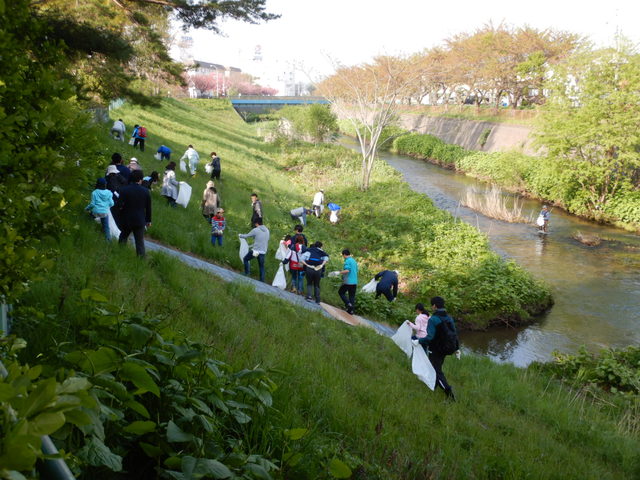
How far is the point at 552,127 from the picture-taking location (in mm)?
28125

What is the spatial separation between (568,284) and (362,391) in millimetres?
13757

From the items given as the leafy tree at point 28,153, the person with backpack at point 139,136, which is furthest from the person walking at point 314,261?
the person with backpack at point 139,136

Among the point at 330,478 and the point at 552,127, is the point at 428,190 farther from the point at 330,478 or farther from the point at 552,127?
the point at 330,478

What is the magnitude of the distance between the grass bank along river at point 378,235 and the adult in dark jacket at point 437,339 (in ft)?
17.0

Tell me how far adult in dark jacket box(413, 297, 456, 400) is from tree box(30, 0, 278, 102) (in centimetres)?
565

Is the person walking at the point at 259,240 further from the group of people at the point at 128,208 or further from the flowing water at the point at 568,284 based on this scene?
the flowing water at the point at 568,284

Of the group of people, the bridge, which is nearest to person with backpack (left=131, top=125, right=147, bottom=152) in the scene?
the group of people

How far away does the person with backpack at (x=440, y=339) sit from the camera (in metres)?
7.00

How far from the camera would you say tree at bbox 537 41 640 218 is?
24500mm

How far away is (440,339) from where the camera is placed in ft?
23.2

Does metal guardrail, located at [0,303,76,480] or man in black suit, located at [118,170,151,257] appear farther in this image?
man in black suit, located at [118,170,151,257]

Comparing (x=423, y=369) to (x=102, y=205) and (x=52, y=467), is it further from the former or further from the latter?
(x=52, y=467)

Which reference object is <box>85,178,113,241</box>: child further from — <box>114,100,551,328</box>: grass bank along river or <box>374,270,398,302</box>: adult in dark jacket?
<box>374,270,398,302</box>: adult in dark jacket

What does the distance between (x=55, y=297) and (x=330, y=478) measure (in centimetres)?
315
